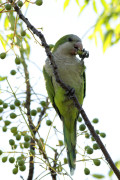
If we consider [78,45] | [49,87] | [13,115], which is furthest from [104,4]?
[13,115]

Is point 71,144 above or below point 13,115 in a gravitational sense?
below

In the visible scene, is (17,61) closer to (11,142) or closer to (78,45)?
(11,142)

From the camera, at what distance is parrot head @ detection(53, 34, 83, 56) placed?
374cm

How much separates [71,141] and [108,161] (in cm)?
121

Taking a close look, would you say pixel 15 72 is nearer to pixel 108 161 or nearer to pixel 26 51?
pixel 26 51

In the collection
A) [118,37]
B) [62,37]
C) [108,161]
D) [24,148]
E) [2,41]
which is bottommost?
[108,161]

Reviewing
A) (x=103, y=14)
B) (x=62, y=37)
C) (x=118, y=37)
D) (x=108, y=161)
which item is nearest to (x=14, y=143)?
(x=108, y=161)

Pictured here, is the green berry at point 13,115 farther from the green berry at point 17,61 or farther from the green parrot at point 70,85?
the green parrot at point 70,85

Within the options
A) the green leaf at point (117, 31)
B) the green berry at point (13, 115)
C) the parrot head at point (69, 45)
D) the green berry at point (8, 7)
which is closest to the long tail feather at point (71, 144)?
the green berry at point (13, 115)

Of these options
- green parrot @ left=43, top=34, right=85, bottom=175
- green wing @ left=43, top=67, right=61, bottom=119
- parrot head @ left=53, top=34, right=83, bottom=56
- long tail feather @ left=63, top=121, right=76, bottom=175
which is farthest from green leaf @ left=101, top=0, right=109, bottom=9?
long tail feather @ left=63, top=121, right=76, bottom=175

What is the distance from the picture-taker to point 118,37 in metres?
2.69

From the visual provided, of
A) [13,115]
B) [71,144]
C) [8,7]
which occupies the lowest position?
[71,144]

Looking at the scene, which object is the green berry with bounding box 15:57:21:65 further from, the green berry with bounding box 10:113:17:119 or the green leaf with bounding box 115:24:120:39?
the green leaf with bounding box 115:24:120:39

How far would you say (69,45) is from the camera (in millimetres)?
3801
